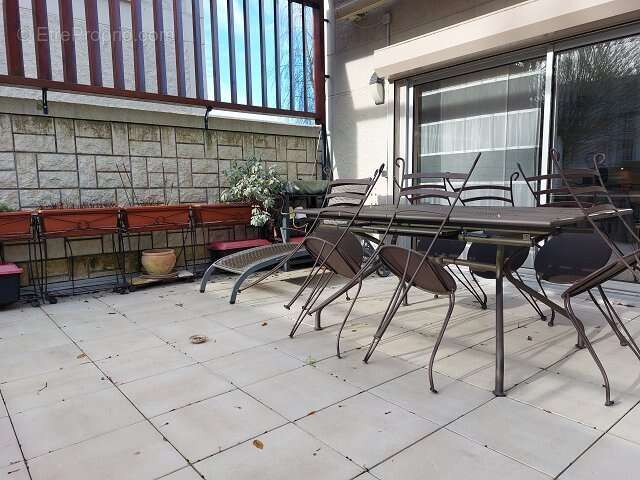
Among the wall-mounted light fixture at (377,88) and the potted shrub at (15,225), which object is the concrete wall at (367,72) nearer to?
the wall-mounted light fixture at (377,88)

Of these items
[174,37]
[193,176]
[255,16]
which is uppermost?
[255,16]

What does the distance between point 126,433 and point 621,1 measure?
4278 millimetres

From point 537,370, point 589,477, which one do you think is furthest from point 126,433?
point 537,370

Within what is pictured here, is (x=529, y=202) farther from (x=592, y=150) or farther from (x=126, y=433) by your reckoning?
(x=126, y=433)

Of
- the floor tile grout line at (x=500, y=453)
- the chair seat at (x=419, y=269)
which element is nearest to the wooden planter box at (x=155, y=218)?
the chair seat at (x=419, y=269)

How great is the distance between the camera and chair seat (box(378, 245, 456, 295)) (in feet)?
7.38

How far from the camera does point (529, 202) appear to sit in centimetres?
437

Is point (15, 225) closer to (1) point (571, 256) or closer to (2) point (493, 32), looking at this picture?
(1) point (571, 256)

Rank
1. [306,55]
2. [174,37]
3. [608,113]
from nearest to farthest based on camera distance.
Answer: [608,113] < [174,37] < [306,55]

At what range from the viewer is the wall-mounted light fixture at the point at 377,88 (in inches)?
217

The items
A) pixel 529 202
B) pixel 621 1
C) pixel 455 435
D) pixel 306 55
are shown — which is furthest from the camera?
pixel 306 55

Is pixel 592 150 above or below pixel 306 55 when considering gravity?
below

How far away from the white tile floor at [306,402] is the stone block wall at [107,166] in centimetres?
138

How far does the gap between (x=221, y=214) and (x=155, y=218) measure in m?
0.72
